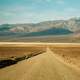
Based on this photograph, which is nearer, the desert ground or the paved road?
the paved road

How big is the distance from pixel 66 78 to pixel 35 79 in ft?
7.13

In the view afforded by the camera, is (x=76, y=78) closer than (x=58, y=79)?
No

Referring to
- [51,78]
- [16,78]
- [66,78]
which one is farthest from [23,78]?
[66,78]

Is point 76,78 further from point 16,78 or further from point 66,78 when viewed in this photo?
point 16,78

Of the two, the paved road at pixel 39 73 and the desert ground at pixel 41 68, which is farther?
the desert ground at pixel 41 68

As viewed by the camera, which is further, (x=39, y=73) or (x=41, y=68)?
(x=41, y=68)

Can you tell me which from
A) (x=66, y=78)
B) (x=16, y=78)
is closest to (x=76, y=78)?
(x=66, y=78)

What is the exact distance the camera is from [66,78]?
1553 cm

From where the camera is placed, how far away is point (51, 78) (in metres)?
15.4

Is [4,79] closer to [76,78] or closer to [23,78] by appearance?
[23,78]

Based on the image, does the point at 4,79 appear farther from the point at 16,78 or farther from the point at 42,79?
the point at 42,79

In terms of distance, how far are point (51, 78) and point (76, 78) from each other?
1.90 meters

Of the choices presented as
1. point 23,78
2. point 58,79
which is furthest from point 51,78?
point 23,78

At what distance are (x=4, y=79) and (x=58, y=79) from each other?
3.56 metres
